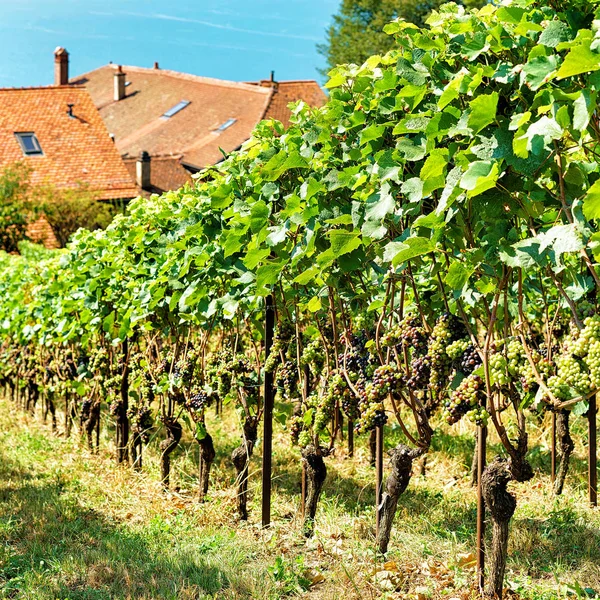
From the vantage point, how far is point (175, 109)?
39.8 m

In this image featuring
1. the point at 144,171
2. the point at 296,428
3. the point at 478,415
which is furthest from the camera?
the point at 144,171

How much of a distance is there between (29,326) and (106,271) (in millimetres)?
2196

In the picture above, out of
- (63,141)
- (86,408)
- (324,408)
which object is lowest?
(86,408)

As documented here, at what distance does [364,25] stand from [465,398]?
137ft

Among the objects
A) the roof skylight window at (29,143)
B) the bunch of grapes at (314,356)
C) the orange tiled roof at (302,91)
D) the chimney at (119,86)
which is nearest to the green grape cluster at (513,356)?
the bunch of grapes at (314,356)

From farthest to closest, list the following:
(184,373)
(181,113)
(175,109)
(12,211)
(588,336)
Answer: (175,109) < (181,113) < (12,211) < (184,373) < (588,336)

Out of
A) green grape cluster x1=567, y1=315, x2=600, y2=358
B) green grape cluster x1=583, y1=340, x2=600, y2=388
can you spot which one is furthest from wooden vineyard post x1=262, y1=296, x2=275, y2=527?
green grape cluster x1=583, y1=340, x2=600, y2=388

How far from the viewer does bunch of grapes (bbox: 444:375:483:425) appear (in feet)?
11.7

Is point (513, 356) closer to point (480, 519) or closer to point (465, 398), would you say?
point (465, 398)

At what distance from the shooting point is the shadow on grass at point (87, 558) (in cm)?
429

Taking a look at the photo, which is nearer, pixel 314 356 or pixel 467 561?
pixel 467 561

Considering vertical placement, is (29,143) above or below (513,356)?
above

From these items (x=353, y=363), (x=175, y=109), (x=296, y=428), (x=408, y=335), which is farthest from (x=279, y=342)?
(x=175, y=109)

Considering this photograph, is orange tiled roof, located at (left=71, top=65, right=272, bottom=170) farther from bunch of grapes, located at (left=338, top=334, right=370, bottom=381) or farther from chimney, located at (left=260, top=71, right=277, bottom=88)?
bunch of grapes, located at (left=338, top=334, right=370, bottom=381)
